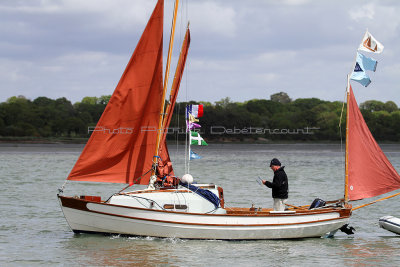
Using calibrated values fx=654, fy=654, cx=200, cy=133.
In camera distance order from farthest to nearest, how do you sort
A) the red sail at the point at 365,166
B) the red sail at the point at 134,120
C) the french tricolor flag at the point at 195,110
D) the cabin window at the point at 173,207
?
the french tricolor flag at the point at 195,110, the red sail at the point at 134,120, the red sail at the point at 365,166, the cabin window at the point at 173,207

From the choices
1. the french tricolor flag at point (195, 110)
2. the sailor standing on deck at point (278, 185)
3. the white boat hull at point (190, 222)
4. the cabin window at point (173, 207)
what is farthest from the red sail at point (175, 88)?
the sailor standing on deck at point (278, 185)

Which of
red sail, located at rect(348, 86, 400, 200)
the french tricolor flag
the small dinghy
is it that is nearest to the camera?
red sail, located at rect(348, 86, 400, 200)

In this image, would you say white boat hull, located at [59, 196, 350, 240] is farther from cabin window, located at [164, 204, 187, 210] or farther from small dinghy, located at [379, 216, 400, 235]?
small dinghy, located at [379, 216, 400, 235]

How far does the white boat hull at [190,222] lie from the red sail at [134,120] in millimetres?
1553

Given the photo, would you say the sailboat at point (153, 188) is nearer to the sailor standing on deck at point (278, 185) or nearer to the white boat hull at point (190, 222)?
the white boat hull at point (190, 222)

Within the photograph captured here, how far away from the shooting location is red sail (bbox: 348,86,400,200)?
22188 mm

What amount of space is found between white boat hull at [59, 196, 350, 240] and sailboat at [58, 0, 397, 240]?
0.03m

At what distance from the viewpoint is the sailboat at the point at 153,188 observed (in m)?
20.9

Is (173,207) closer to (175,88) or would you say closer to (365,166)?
(175,88)

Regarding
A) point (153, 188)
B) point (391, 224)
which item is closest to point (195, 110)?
point (153, 188)

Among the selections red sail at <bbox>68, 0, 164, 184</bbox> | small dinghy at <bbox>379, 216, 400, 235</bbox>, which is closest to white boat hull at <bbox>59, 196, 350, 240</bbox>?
red sail at <bbox>68, 0, 164, 184</bbox>

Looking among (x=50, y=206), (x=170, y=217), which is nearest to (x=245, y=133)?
(x=50, y=206)

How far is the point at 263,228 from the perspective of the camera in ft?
68.9

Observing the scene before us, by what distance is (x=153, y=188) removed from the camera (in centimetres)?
2228
